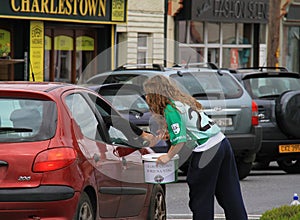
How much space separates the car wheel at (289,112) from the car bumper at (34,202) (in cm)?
864

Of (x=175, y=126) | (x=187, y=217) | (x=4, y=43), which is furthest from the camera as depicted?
(x=4, y=43)

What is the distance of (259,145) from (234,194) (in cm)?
659

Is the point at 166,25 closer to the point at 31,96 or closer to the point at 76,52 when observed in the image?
the point at 76,52

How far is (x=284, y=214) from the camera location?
8438 millimetres

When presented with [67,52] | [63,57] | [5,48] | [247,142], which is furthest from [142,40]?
[247,142]

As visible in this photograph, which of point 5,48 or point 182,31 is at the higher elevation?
point 182,31

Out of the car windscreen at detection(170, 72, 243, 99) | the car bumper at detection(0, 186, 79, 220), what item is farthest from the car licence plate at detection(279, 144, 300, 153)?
A: the car bumper at detection(0, 186, 79, 220)

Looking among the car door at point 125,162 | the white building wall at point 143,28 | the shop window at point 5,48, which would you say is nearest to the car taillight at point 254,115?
the car door at point 125,162

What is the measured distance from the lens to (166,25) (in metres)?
33.4

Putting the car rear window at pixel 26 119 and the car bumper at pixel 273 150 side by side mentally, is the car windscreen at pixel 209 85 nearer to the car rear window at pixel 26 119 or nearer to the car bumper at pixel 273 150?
the car bumper at pixel 273 150

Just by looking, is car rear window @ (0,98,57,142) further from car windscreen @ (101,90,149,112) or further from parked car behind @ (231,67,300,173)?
parked car behind @ (231,67,300,173)

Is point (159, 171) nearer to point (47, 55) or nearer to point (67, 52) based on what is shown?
point (47, 55)

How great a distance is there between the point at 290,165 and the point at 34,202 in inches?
401

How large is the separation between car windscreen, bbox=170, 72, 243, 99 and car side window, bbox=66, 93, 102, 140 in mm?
6228
